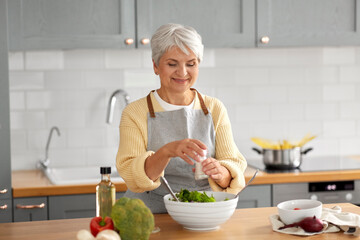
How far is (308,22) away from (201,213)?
2085mm

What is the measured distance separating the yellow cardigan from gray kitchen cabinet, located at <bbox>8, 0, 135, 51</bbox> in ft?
3.32

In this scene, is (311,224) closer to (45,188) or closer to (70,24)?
(45,188)

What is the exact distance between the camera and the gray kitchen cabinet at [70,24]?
3.29m

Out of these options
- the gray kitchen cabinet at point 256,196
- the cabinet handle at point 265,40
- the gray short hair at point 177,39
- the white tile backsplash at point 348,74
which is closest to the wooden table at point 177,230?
the gray short hair at point 177,39

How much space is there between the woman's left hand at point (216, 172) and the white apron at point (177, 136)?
24 cm

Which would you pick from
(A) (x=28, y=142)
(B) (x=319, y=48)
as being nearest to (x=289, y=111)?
(B) (x=319, y=48)

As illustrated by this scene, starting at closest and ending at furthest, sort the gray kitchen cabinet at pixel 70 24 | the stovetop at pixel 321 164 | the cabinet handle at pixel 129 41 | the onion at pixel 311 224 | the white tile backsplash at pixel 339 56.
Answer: the onion at pixel 311 224, the gray kitchen cabinet at pixel 70 24, the cabinet handle at pixel 129 41, the stovetop at pixel 321 164, the white tile backsplash at pixel 339 56

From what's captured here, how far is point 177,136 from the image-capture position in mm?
2498

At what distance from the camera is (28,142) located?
12.2 ft

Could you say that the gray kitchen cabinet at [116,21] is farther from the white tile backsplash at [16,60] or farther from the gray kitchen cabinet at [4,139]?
the white tile backsplash at [16,60]

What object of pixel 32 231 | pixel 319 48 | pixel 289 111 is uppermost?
pixel 319 48

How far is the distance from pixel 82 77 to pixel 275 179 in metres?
1.40

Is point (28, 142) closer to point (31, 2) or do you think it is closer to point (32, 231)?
point (31, 2)

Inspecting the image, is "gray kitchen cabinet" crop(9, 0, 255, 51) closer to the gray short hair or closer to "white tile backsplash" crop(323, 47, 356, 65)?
"white tile backsplash" crop(323, 47, 356, 65)
